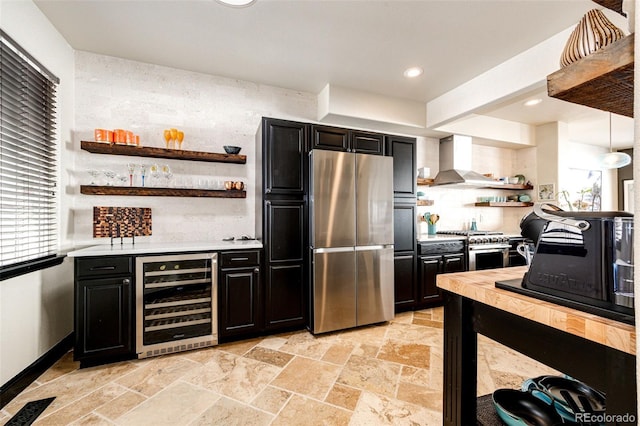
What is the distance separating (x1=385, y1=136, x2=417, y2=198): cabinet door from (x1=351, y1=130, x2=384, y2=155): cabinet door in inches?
4.1

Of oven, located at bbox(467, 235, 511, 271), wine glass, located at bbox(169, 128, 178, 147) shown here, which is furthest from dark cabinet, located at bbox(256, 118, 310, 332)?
oven, located at bbox(467, 235, 511, 271)

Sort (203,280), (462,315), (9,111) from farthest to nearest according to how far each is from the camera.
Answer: (203,280) < (9,111) < (462,315)

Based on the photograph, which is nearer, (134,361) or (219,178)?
(134,361)

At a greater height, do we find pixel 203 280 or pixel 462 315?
pixel 462 315

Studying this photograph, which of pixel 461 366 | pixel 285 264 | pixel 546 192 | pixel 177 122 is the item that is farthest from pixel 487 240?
pixel 177 122

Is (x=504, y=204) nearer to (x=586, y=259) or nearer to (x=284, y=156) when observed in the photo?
(x=284, y=156)

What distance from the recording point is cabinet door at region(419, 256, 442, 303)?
12.2 feet

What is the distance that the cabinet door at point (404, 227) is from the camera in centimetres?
354

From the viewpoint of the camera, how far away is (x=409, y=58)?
2947mm

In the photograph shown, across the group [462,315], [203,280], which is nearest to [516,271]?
[462,315]

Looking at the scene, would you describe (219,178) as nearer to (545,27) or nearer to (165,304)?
(165,304)

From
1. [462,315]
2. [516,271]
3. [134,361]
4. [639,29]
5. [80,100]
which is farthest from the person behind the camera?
[80,100]

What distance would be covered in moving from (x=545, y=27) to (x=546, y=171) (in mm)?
3282

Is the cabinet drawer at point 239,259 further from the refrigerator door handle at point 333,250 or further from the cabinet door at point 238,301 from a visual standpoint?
the refrigerator door handle at point 333,250
